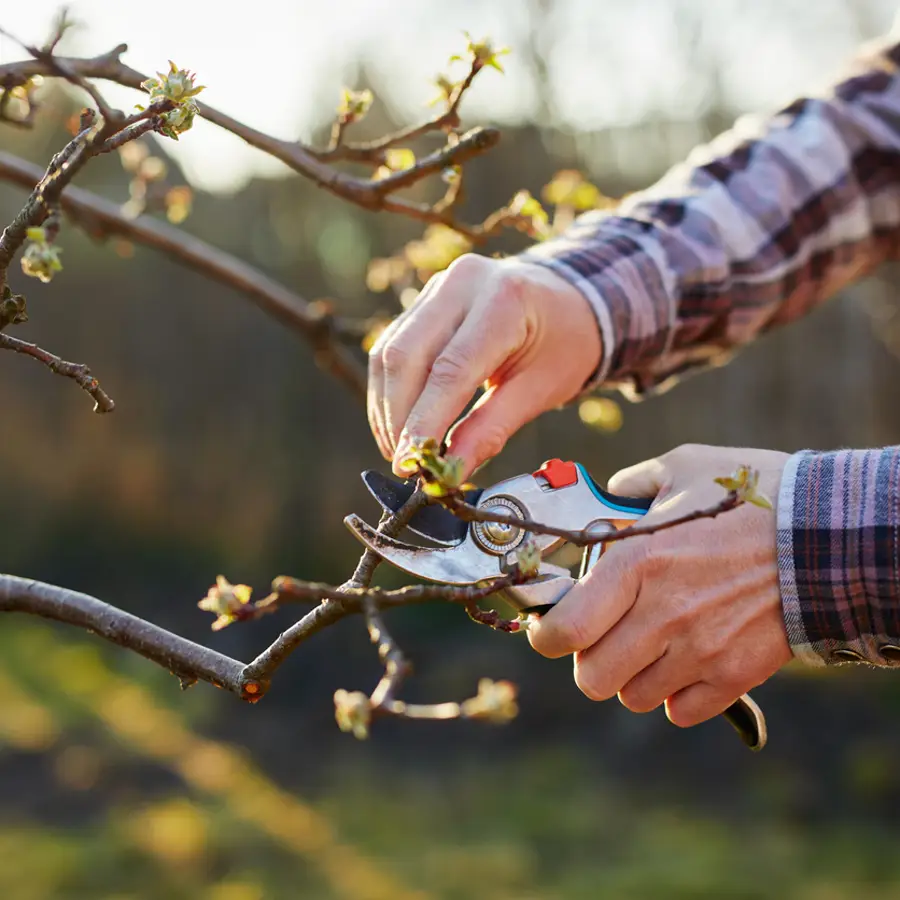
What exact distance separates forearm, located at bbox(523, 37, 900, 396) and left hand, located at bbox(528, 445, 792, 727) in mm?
481

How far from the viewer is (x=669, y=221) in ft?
6.24

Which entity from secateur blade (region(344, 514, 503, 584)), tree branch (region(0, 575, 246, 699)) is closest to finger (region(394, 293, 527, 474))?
Answer: secateur blade (region(344, 514, 503, 584))

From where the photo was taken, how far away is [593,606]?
4.29ft

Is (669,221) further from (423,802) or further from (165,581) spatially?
(165,581)

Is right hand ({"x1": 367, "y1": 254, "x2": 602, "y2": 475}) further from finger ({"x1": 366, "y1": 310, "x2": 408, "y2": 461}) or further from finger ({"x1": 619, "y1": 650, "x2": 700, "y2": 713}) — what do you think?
finger ({"x1": 619, "y1": 650, "x2": 700, "y2": 713})

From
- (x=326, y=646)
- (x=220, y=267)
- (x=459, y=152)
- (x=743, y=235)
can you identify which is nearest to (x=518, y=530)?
(x=459, y=152)

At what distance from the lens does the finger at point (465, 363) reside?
4.40 feet

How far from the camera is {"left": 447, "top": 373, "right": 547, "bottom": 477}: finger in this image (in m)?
1.43

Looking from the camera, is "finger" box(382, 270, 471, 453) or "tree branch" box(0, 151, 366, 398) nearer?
"finger" box(382, 270, 471, 453)

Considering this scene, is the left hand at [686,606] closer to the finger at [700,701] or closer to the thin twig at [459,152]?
the finger at [700,701]

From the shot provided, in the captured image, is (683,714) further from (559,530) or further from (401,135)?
(401,135)

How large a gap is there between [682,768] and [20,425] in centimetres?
604

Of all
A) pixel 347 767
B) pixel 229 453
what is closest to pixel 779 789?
pixel 347 767

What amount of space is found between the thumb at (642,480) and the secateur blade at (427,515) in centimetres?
23
